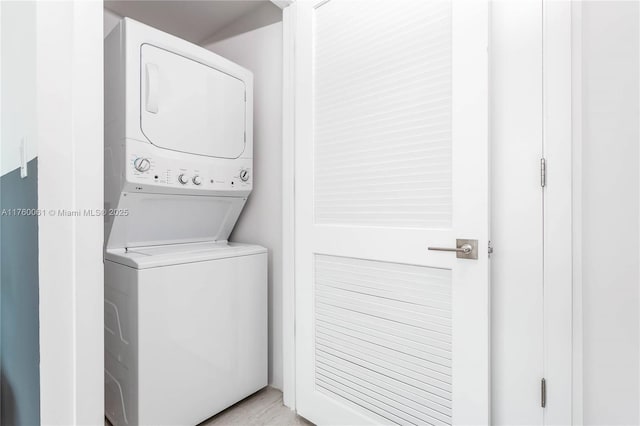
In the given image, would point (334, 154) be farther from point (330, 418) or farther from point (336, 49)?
point (330, 418)

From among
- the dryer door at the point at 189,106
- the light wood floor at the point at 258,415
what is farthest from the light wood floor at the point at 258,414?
the dryer door at the point at 189,106

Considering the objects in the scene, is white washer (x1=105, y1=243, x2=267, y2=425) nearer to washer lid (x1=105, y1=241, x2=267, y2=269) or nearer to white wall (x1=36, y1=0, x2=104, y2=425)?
washer lid (x1=105, y1=241, x2=267, y2=269)

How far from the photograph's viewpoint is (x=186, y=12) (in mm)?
2215

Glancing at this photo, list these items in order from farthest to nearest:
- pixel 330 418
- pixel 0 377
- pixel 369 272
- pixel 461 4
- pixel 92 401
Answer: pixel 330 418 → pixel 369 272 → pixel 0 377 → pixel 461 4 → pixel 92 401

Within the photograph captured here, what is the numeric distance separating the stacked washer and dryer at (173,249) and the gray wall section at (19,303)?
381 mm

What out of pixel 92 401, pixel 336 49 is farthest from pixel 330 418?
pixel 336 49

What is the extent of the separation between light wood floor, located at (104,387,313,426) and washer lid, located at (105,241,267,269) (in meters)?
0.86

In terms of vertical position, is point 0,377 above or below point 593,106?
below

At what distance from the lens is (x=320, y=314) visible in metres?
1.70

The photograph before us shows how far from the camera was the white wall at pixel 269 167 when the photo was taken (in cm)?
207

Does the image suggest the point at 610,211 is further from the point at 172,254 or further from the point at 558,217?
the point at 172,254

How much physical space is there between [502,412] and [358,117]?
4.45ft

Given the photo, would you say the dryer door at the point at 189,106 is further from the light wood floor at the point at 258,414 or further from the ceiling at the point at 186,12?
the light wood floor at the point at 258,414

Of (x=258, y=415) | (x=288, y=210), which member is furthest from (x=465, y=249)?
(x=258, y=415)
